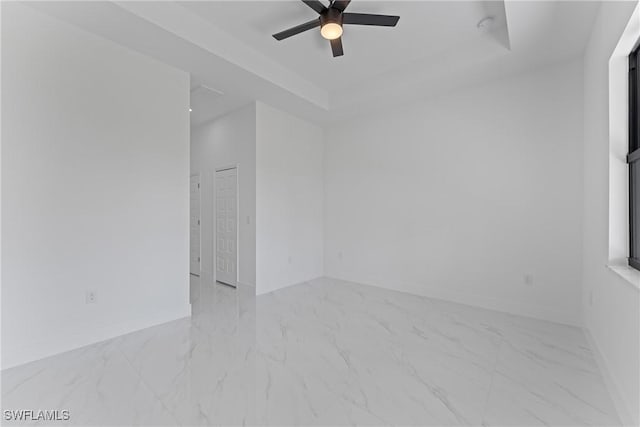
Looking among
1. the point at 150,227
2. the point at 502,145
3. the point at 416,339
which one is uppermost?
the point at 502,145

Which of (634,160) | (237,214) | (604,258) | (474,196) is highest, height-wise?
(634,160)

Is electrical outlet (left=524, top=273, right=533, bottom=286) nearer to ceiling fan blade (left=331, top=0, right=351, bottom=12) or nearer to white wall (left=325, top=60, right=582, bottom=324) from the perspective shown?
white wall (left=325, top=60, right=582, bottom=324)

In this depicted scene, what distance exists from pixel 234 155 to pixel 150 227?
78.5 inches

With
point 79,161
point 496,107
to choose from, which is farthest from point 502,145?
point 79,161

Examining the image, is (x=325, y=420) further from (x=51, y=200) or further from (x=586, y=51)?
(x=586, y=51)

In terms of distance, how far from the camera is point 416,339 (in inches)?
114

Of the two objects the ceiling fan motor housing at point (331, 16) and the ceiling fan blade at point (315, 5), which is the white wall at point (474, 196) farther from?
the ceiling fan blade at point (315, 5)

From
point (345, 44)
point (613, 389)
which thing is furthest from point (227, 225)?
point (613, 389)

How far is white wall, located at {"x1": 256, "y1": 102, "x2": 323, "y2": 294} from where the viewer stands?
460cm

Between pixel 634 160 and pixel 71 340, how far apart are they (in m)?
4.58

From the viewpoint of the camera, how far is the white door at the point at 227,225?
16.0 ft

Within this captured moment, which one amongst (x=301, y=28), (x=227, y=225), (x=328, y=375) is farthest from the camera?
(x=227, y=225)

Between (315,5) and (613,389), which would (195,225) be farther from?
(613,389)

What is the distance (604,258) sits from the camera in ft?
7.78
